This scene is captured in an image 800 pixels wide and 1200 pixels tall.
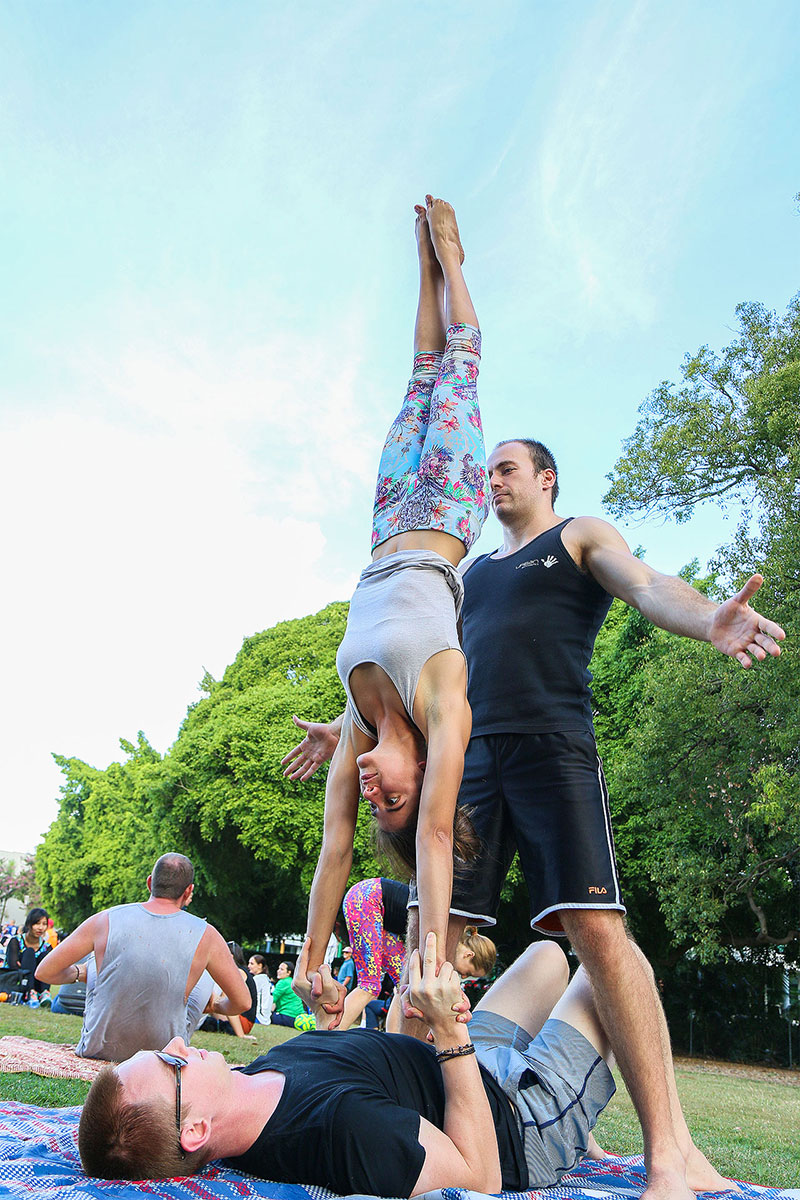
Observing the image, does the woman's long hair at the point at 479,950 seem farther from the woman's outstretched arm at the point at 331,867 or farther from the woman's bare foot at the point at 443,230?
the woman's bare foot at the point at 443,230

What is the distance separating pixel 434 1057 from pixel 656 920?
19.1 meters

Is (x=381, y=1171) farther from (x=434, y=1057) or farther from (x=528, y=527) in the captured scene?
(x=528, y=527)

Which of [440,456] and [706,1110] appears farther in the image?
[706,1110]

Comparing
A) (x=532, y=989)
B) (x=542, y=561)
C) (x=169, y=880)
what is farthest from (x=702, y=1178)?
(x=169, y=880)

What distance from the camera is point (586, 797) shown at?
3.34 meters

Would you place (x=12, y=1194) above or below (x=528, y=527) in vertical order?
below

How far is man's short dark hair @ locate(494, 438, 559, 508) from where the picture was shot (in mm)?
4168

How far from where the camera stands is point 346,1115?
7.89 ft

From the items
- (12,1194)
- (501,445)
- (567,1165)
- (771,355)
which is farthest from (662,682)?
(12,1194)

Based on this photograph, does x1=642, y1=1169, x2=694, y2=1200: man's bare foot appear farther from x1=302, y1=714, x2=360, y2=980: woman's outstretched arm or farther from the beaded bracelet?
x1=302, y1=714, x2=360, y2=980: woman's outstretched arm

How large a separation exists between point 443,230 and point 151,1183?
4062mm

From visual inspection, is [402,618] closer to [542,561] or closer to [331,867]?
[542,561]

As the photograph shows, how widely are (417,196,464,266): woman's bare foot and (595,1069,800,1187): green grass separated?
4437 millimetres

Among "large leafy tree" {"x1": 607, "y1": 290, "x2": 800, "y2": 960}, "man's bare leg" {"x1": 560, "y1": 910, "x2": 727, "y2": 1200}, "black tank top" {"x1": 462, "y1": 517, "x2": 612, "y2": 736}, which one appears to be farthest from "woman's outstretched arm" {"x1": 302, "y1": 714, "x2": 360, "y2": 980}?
"large leafy tree" {"x1": 607, "y1": 290, "x2": 800, "y2": 960}
